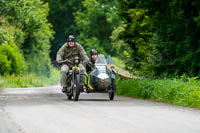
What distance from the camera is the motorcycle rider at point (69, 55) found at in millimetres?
16844

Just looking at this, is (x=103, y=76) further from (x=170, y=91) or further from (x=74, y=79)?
(x=170, y=91)

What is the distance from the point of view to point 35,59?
56406 millimetres

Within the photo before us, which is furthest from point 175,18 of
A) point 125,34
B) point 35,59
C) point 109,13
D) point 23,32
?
point 109,13

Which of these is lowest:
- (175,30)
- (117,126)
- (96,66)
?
(117,126)

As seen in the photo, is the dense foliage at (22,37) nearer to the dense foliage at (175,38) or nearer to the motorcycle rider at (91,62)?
the dense foliage at (175,38)

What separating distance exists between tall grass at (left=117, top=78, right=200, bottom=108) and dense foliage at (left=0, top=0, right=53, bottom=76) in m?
22.2

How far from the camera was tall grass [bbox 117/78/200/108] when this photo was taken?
46.5ft

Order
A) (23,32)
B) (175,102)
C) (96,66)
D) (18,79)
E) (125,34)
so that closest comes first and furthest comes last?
(175,102)
(96,66)
(125,34)
(18,79)
(23,32)

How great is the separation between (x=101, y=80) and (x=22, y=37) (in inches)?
1311

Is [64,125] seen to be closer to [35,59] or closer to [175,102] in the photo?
[175,102]

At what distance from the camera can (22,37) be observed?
49156mm

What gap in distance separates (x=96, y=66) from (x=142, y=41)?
12.0 meters

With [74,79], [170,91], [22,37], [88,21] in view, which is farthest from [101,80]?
[88,21]

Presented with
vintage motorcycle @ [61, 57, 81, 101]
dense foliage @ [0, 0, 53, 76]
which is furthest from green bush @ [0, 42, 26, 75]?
vintage motorcycle @ [61, 57, 81, 101]
